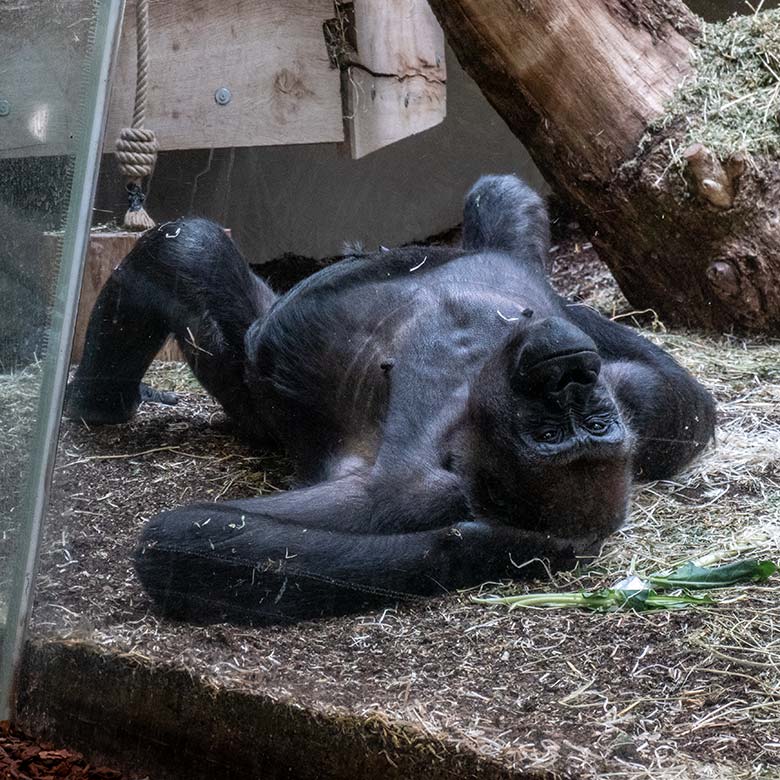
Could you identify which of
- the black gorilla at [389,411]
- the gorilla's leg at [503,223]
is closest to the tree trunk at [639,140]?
the gorilla's leg at [503,223]

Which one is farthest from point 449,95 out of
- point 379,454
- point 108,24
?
point 108,24

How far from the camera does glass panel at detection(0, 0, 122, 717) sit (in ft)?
7.63

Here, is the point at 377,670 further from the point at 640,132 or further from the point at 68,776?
the point at 640,132

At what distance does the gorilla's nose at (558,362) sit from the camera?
9.23ft

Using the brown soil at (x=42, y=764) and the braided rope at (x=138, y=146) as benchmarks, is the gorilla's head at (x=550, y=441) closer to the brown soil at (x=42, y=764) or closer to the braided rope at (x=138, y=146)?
the braided rope at (x=138, y=146)

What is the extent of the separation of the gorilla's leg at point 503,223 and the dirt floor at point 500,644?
106 cm

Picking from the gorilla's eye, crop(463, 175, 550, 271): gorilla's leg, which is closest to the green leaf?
the gorilla's eye

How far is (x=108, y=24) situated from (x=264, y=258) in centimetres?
110

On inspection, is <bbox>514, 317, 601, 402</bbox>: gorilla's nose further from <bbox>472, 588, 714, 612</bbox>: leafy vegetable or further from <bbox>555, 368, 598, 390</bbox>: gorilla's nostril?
<bbox>472, 588, 714, 612</bbox>: leafy vegetable

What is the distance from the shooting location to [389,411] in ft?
10.3

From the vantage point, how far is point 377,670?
2.26 metres

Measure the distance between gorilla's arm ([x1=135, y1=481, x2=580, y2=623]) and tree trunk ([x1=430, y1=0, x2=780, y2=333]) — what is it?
2426 millimetres

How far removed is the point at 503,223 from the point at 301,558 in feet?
5.93

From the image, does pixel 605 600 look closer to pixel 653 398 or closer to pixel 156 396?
pixel 653 398
